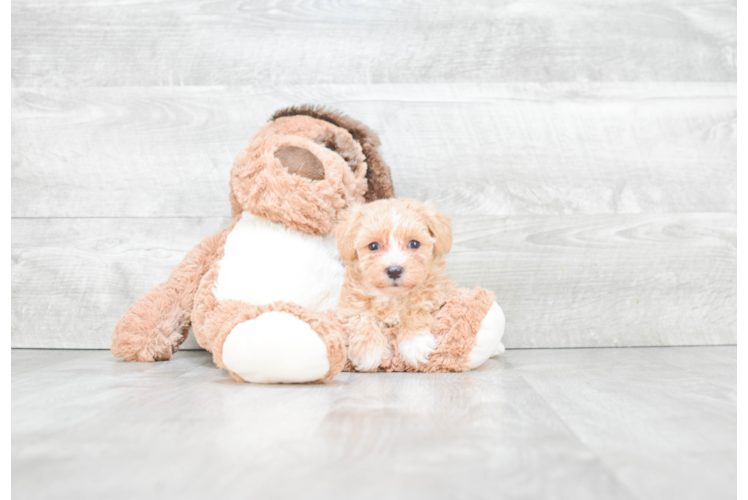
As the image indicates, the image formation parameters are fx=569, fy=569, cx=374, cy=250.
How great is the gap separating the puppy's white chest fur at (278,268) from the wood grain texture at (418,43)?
0.41m

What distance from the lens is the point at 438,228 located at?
0.89 m

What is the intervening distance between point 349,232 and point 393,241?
7cm

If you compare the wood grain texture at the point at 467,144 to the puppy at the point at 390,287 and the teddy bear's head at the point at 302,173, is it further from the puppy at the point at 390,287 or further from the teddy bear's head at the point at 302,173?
the puppy at the point at 390,287

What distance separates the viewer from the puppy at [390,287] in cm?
87

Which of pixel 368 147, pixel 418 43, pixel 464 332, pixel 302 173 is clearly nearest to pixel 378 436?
pixel 464 332

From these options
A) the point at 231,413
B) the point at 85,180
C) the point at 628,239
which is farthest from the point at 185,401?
the point at 628,239

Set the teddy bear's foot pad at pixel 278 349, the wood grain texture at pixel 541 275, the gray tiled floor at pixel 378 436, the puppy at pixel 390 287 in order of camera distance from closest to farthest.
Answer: the gray tiled floor at pixel 378 436 < the teddy bear's foot pad at pixel 278 349 < the puppy at pixel 390 287 < the wood grain texture at pixel 541 275

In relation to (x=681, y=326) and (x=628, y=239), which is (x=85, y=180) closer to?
(x=628, y=239)

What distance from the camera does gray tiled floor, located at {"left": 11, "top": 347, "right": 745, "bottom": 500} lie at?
46 centimetres

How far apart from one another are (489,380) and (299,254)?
1.22ft

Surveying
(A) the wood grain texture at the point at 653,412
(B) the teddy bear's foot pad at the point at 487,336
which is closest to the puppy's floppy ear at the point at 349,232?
(B) the teddy bear's foot pad at the point at 487,336

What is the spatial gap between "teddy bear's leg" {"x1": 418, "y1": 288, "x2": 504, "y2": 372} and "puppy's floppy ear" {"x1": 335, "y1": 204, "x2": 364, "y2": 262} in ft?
0.57

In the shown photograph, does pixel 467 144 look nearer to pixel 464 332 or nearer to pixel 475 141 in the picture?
pixel 475 141

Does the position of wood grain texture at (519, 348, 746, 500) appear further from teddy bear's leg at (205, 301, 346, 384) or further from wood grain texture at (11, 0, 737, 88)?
wood grain texture at (11, 0, 737, 88)
